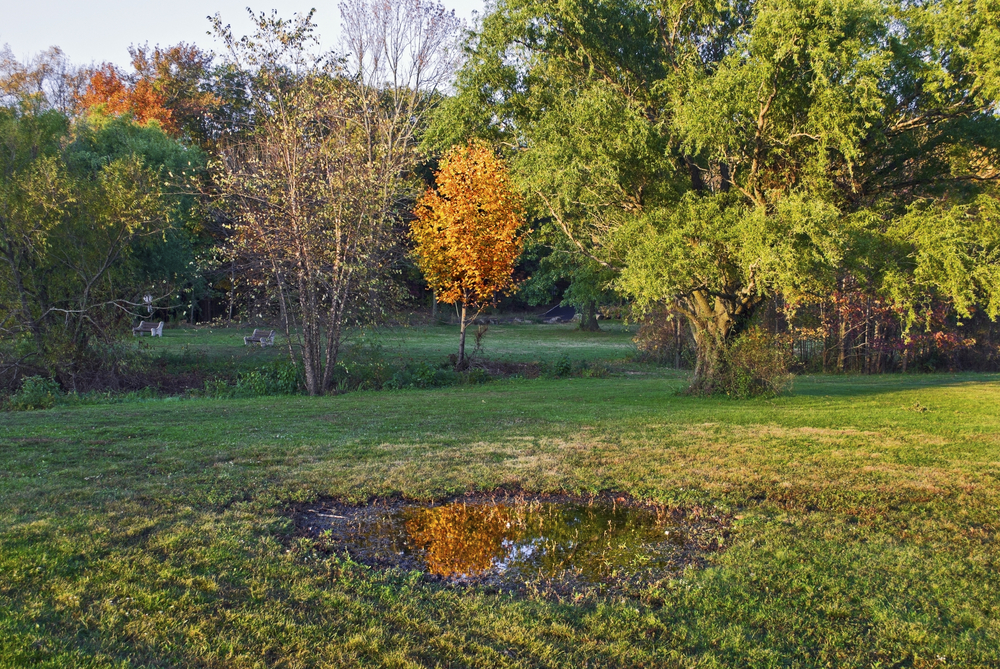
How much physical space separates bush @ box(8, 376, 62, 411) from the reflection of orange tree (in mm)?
10481

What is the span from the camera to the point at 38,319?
1641cm

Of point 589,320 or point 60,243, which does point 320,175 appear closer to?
point 60,243

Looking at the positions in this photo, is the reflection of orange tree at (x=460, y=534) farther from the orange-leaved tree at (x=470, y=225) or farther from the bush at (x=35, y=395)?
the orange-leaved tree at (x=470, y=225)

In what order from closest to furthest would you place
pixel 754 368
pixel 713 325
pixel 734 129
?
pixel 734 129 → pixel 754 368 → pixel 713 325

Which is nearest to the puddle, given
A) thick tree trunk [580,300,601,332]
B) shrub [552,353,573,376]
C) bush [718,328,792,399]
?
bush [718,328,792,399]

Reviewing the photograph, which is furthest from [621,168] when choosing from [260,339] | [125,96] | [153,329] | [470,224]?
[125,96]

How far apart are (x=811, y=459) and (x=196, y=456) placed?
7.34m

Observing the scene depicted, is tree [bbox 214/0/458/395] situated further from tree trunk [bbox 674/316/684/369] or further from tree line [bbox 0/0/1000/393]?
tree trunk [bbox 674/316/684/369]

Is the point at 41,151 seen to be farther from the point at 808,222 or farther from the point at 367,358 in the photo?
the point at 808,222

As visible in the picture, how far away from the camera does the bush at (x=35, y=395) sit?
13492 mm

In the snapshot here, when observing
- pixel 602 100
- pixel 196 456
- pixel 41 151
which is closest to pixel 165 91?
pixel 41 151

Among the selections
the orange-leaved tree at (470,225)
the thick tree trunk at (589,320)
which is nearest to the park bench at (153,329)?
the orange-leaved tree at (470,225)

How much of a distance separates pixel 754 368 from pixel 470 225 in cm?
864

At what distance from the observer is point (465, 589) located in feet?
15.8
